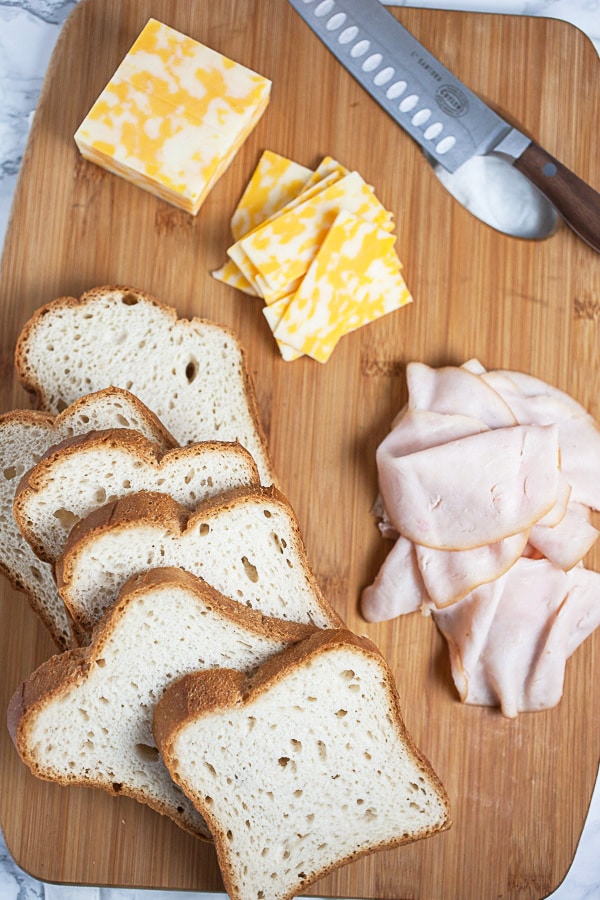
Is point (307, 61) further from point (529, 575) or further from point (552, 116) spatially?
point (529, 575)

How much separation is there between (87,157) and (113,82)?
0.76 feet

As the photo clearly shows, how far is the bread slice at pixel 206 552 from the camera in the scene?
1.98 meters

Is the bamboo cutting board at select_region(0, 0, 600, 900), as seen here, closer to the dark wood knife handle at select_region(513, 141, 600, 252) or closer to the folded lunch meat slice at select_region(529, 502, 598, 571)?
the dark wood knife handle at select_region(513, 141, 600, 252)

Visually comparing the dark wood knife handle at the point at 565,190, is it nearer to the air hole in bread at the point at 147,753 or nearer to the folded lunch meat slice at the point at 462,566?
the folded lunch meat slice at the point at 462,566

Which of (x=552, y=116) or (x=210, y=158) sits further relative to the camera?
(x=552, y=116)

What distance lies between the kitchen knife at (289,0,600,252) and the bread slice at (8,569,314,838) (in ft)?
4.83

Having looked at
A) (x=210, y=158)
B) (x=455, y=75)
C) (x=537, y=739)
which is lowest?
(x=537, y=739)

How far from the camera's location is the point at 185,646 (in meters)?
2.04

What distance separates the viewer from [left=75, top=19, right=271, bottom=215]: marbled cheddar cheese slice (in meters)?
2.32

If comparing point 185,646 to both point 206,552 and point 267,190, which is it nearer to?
point 206,552

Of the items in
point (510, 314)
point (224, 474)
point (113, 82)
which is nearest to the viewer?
point (224, 474)

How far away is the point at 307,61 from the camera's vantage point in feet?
8.28

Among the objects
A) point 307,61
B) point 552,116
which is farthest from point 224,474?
point 552,116

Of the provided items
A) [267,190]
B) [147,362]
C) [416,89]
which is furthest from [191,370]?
[416,89]
